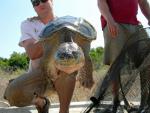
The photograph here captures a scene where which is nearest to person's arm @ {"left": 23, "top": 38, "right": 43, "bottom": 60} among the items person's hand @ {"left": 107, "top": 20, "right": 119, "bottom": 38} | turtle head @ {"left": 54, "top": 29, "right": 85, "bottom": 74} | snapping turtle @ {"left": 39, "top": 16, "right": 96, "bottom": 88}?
snapping turtle @ {"left": 39, "top": 16, "right": 96, "bottom": 88}

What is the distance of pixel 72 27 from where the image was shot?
4266 mm

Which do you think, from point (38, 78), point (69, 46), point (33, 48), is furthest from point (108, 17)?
point (69, 46)

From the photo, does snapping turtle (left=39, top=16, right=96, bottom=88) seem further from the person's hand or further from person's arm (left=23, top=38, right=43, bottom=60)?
the person's hand

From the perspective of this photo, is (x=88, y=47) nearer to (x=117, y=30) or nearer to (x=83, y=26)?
(x=83, y=26)

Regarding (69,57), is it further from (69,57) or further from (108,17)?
(108,17)

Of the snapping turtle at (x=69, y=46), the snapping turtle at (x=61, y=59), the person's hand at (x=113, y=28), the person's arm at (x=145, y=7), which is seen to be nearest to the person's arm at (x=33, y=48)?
the snapping turtle at (x=61, y=59)

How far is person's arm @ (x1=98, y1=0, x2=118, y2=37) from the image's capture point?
16.7 ft

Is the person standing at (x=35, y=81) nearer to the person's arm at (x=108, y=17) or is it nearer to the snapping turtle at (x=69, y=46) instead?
the snapping turtle at (x=69, y=46)

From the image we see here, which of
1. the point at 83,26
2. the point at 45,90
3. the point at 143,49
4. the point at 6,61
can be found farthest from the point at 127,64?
the point at 6,61

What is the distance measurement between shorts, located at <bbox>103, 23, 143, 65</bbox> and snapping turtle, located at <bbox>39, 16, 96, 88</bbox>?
0.84 m

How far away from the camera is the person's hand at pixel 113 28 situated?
5.08 metres

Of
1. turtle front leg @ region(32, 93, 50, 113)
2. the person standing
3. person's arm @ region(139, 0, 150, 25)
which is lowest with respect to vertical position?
turtle front leg @ region(32, 93, 50, 113)

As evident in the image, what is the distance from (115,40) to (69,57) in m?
1.39

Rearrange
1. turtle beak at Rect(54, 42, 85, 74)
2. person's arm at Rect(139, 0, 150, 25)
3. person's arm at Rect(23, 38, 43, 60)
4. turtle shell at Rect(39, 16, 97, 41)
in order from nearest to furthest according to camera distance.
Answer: turtle beak at Rect(54, 42, 85, 74)
turtle shell at Rect(39, 16, 97, 41)
person's arm at Rect(23, 38, 43, 60)
person's arm at Rect(139, 0, 150, 25)
